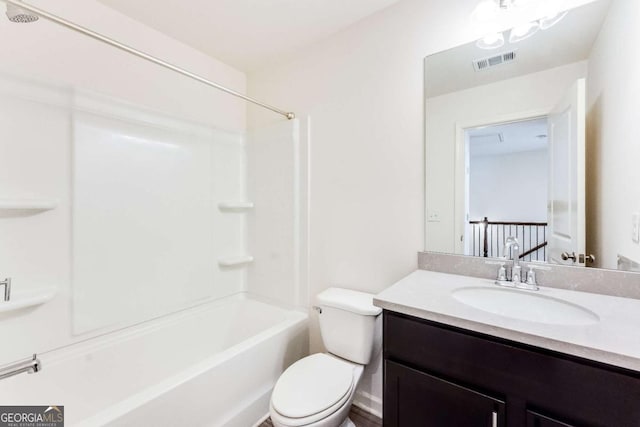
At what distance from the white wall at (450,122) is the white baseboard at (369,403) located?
1000 mm

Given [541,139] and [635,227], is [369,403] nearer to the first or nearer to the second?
[635,227]

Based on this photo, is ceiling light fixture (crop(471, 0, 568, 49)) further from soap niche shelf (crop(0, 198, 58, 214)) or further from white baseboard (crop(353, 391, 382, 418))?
soap niche shelf (crop(0, 198, 58, 214))

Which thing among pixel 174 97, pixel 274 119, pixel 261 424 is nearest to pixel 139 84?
pixel 174 97

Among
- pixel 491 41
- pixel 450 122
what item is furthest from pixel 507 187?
pixel 491 41

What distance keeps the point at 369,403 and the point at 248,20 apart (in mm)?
2531

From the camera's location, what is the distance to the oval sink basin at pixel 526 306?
3.38 feet

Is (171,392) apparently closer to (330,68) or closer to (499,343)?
(499,343)

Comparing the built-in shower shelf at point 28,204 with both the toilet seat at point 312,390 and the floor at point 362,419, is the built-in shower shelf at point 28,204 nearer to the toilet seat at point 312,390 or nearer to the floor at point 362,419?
the toilet seat at point 312,390

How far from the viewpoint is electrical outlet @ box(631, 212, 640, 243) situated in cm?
102

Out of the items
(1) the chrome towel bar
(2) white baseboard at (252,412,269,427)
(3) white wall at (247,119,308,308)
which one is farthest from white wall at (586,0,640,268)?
(1) the chrome towel bar

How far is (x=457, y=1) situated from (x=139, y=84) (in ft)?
6.42

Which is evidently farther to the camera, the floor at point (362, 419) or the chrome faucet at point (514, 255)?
the floor at point (362, 419)

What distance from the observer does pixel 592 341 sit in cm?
74

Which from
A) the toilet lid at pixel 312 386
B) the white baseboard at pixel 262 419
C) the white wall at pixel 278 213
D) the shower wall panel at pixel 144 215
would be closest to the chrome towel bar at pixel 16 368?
the shower wall panel at pixel 144 215
